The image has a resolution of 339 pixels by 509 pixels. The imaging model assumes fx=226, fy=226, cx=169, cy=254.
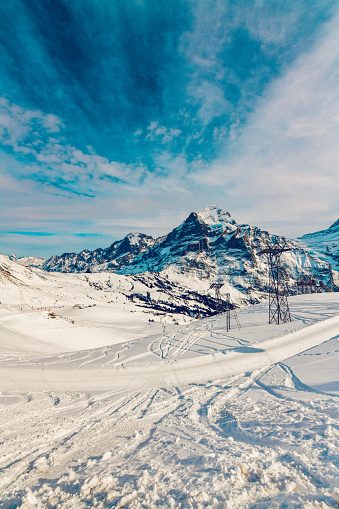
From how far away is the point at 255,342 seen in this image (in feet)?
56.2

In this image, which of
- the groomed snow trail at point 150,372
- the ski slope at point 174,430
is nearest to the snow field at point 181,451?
the ski slope at point 174,430

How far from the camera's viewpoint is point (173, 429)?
6523 mm

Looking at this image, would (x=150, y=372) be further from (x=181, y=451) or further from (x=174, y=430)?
(x=181, y=451)

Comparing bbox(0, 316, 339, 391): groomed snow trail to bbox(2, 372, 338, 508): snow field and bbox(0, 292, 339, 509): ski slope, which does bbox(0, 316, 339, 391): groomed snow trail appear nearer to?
bbox(0, 292, 339, 509): ski slope

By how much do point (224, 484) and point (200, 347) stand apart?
14.1 m

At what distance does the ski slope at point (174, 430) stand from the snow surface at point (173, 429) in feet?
0.10

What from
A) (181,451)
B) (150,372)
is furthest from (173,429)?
(150,372)

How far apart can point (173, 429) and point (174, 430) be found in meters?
0.08

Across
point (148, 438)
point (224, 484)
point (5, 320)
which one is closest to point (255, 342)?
point (148, 438)

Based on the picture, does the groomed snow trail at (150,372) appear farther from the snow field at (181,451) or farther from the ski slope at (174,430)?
the snow field at (181,451)

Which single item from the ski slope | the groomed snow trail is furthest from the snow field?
the groomed snow trail

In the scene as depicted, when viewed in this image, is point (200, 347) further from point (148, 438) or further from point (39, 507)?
point (39, 507)

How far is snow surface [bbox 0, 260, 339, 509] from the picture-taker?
3.89 meters

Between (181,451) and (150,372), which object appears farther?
(150,372)
